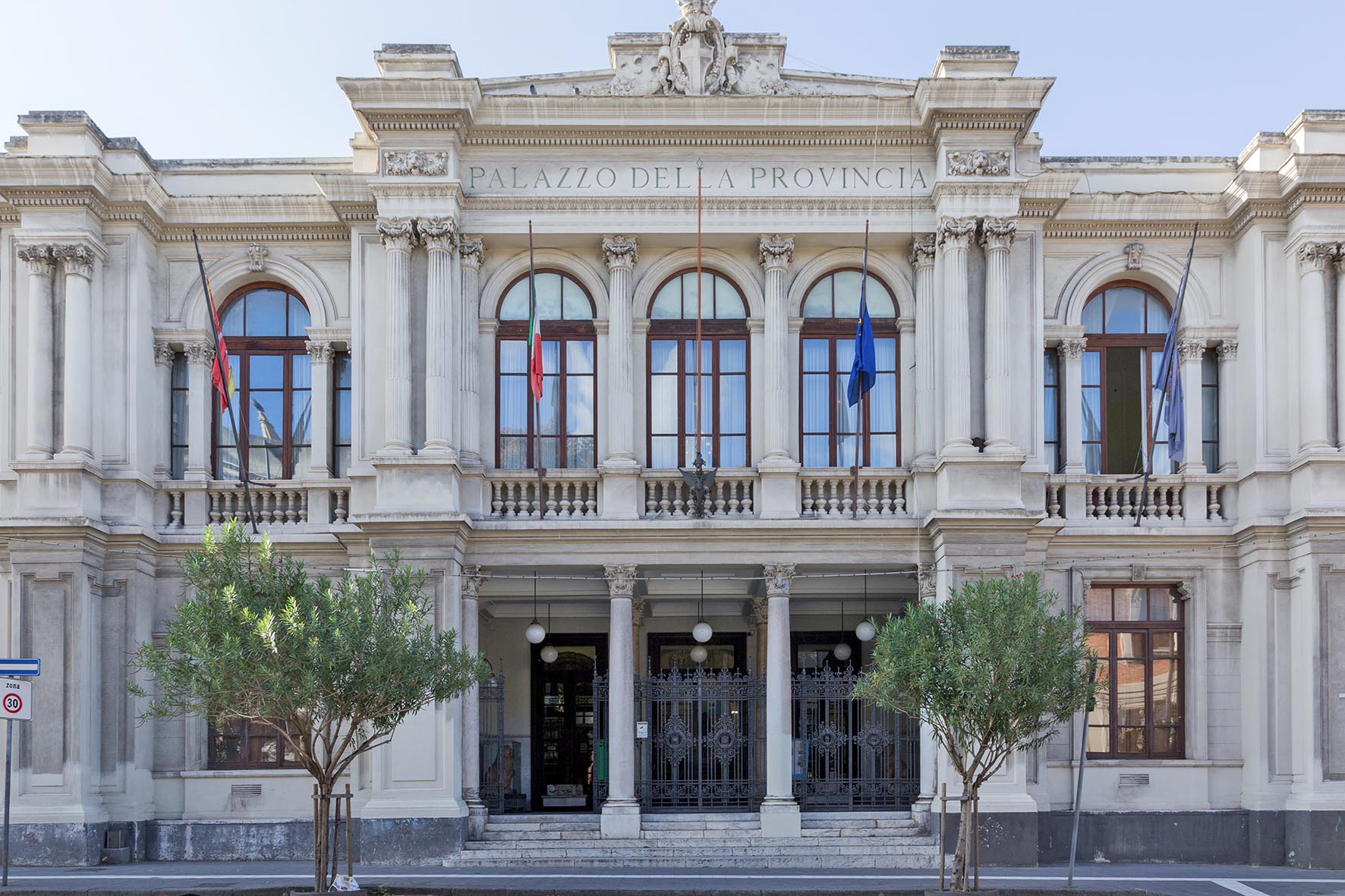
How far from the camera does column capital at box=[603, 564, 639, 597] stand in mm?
26969

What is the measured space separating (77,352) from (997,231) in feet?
49.1

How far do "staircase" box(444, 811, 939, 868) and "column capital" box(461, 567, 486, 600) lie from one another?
362cm

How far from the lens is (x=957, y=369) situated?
87.0 feet

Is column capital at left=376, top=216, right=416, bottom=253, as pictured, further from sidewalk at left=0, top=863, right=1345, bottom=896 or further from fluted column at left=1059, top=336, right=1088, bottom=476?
fluted column at left=1059, top=336, right=1088, bottom=476

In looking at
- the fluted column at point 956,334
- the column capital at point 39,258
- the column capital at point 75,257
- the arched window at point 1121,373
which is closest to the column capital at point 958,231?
the fluted column at point 956,334

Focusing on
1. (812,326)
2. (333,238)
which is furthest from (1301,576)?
(333,238)

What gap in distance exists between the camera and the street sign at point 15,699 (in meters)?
22.1

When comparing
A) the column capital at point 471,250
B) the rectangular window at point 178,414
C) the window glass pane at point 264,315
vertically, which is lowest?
the rectangular window at point 178,414

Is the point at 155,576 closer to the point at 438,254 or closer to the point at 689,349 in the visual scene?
the point at 438,254

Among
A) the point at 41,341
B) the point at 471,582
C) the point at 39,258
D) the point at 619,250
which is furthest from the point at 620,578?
the point at 39,258

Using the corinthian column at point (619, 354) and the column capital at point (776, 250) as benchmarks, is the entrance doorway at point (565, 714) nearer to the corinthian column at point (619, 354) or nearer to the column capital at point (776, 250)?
the corinthian column at point (619, 354)

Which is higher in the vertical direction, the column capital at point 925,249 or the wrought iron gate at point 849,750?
the column capital at point 925,249

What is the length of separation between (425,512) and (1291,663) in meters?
14.2

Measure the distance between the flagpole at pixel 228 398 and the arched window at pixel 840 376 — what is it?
9309 mm
